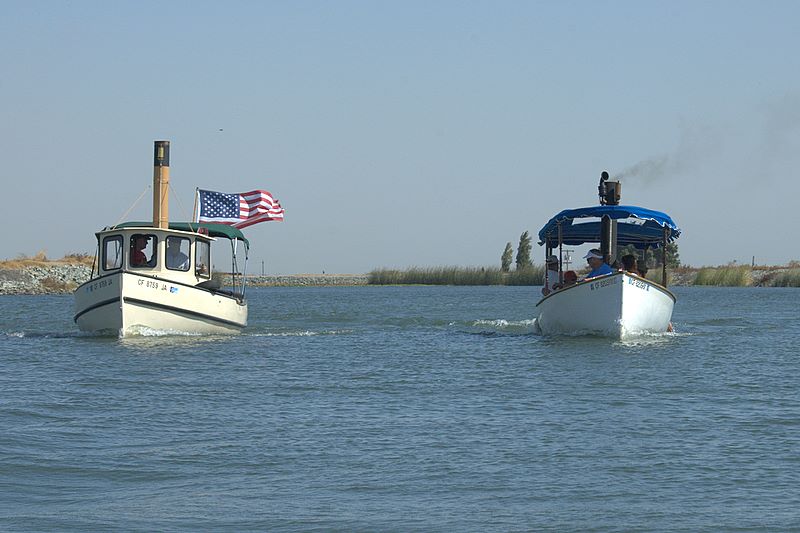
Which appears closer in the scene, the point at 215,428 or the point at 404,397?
the point at 215,428

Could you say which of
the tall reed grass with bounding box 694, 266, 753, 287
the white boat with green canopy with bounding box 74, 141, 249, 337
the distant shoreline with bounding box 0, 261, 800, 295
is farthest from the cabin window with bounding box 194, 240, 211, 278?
the tall reed grass with bounding box 694, 266, 753, 287

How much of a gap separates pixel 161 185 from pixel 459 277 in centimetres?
7146

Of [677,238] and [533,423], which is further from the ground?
[677,238]

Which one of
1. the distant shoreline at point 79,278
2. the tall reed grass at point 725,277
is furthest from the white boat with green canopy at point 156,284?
the tall reed grass at point 725,277

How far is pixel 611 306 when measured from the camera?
25188 millimetres

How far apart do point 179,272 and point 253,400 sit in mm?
11567

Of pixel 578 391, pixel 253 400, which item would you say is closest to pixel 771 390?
pixel 578 391

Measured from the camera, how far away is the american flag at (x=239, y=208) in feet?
104

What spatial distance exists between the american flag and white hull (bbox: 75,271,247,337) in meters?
3.98

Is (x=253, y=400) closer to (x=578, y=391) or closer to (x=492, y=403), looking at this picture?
(x=492, y=403)

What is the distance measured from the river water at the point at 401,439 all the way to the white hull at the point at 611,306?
59cm

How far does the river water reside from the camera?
9.77m

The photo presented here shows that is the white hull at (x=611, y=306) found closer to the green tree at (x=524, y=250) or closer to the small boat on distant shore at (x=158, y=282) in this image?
the small boat on distant shore at (x=158, y=282)

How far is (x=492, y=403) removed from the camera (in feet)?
53.7
